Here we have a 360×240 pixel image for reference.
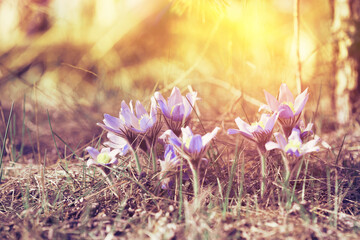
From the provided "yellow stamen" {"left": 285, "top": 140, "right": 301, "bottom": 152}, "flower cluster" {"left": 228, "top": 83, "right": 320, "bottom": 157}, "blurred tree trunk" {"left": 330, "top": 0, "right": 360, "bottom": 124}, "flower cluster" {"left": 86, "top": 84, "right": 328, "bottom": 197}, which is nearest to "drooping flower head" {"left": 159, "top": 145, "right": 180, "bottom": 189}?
"flower cluster" {"left": 86, "top": 84, "right": 328, "bottom": 197}

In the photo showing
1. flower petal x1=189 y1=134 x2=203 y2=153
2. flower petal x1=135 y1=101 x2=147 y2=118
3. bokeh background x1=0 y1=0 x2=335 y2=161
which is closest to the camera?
flower petal x1=189 y1=134 x2=203 y2=153

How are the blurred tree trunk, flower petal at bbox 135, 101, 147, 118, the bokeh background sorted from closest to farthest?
flower petal at bbox 135, 101, 147, 118
the blurred tree trunk
the bokeh background

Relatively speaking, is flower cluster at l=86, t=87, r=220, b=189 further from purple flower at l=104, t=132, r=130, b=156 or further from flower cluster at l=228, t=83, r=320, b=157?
flower cluster at l=228, t=83, r=320, b=157

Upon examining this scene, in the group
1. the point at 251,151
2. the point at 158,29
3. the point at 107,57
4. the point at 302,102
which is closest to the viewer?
the point at 302,102

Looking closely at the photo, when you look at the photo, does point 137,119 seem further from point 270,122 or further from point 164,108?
point 270,122

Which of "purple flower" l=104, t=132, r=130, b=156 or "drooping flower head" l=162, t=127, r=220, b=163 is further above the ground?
"drooping flower head" l=162, t=127, r=220, b=163

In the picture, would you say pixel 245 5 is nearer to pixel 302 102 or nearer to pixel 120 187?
pixel 302 102

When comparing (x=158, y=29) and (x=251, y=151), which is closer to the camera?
(x=251, y=151)

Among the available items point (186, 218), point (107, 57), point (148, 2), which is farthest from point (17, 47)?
point (186, 218)

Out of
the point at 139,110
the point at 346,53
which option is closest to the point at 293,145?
the point at 139,110
